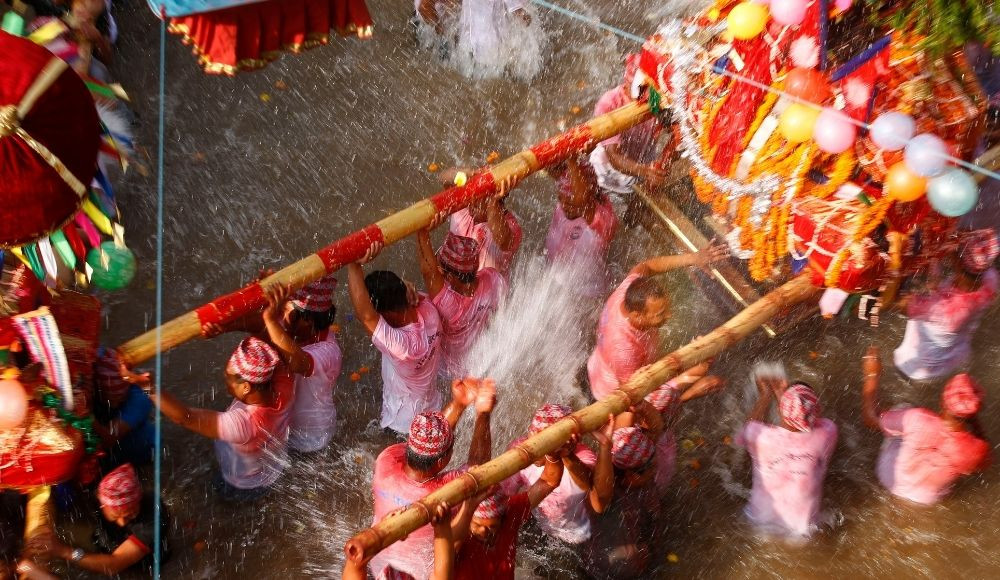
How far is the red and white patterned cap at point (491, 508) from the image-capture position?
399 cm

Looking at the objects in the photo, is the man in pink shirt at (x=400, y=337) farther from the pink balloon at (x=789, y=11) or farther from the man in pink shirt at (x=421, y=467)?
the pink balloon at (x=789, y=11)

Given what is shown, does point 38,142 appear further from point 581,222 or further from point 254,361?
point 581,222

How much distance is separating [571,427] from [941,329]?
244 cm

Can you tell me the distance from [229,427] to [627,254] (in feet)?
9.78

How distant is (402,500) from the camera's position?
404 centimetres

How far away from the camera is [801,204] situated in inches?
185

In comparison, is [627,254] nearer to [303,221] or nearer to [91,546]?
[303,221]

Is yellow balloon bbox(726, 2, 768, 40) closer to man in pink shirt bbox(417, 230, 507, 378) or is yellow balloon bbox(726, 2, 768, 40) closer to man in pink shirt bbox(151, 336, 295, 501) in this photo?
man in pink shirt bbox(417, 230, 507, 378)

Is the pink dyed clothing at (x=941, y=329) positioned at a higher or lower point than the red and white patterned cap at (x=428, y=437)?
higher

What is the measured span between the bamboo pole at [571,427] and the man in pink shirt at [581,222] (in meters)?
0.99

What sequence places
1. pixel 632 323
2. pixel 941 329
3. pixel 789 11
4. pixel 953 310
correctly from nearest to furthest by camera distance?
pixel 789 11 → pixel 632 323 → pixel 953 310 → pixel 941 329

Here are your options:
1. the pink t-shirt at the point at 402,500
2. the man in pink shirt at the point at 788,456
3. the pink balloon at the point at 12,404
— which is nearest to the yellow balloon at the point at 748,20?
the man in pink shirt at the point at 788,456

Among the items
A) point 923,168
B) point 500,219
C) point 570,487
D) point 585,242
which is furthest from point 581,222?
point 923,168

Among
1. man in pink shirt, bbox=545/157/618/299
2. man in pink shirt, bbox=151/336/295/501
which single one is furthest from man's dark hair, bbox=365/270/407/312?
man in pink shirt, bbox=545/157/618/299
